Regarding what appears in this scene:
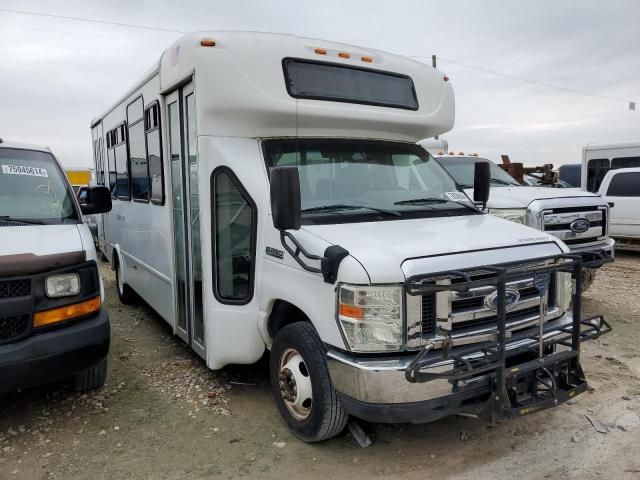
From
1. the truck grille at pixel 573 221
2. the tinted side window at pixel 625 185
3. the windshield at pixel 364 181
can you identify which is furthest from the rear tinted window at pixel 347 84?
the tinted side window at pixel 625 185

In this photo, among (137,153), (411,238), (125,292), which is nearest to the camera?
(411,238)

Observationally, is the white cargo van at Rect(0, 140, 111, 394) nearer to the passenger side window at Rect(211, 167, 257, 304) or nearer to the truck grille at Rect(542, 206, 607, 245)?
the passenger side window at Rect(211, 167, 257, 304)

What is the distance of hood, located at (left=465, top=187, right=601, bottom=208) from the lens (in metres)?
7.06

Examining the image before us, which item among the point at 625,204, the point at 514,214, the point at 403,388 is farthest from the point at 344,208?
the point at 625,204

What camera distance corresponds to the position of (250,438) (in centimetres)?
387

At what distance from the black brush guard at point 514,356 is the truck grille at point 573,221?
11.6 feet

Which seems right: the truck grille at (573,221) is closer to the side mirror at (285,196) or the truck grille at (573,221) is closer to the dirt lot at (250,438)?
the dirt lot at (250,438)

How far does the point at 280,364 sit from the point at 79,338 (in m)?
1.47

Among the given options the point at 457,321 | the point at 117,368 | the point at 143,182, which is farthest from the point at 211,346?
the point at 143,182

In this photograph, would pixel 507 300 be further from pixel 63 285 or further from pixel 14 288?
pixel 14 288

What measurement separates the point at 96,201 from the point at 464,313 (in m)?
3.72

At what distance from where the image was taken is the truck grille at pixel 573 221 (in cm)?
691

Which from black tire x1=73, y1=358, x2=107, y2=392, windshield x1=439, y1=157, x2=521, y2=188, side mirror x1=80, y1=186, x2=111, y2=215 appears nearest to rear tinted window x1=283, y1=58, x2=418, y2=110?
side mirror x1=80, y1=186, x2=111, y2=215

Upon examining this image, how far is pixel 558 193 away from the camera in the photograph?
743cm
